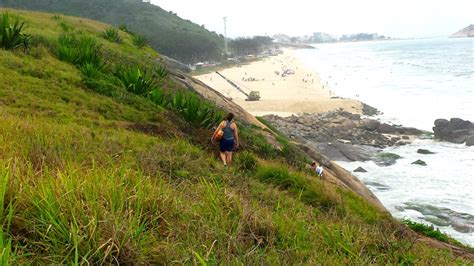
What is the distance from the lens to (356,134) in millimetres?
28625

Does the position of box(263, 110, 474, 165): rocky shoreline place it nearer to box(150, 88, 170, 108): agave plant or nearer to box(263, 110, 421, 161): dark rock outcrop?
box(263, 110, 421, 161): dark rock outcrop

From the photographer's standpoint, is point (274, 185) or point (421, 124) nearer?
point (274, 185)

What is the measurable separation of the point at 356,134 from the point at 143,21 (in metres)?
72.9

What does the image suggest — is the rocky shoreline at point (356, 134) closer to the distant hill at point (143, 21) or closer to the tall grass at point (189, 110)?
the tall grass at point (189, 110)

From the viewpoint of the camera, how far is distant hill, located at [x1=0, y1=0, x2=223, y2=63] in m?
78.9

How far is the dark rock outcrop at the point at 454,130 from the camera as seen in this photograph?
1061 inches

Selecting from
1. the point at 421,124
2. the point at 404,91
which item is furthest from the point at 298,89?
the point at 421,124

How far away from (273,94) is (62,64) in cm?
3918

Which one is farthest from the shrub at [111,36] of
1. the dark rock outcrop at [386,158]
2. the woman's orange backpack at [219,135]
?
the dark rock outcrop at [386,158]

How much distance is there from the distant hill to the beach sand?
1151 cm

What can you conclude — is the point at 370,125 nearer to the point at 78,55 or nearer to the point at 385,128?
the point at 385,128

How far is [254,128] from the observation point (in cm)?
1388

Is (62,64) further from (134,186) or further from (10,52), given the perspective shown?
(134,186)

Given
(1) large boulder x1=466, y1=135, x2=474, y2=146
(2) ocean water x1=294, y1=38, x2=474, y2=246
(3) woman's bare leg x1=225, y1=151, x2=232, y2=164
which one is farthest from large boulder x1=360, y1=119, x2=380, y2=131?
(3) woman's bare leg x1=225, y1=151, x2=232, y2=164
